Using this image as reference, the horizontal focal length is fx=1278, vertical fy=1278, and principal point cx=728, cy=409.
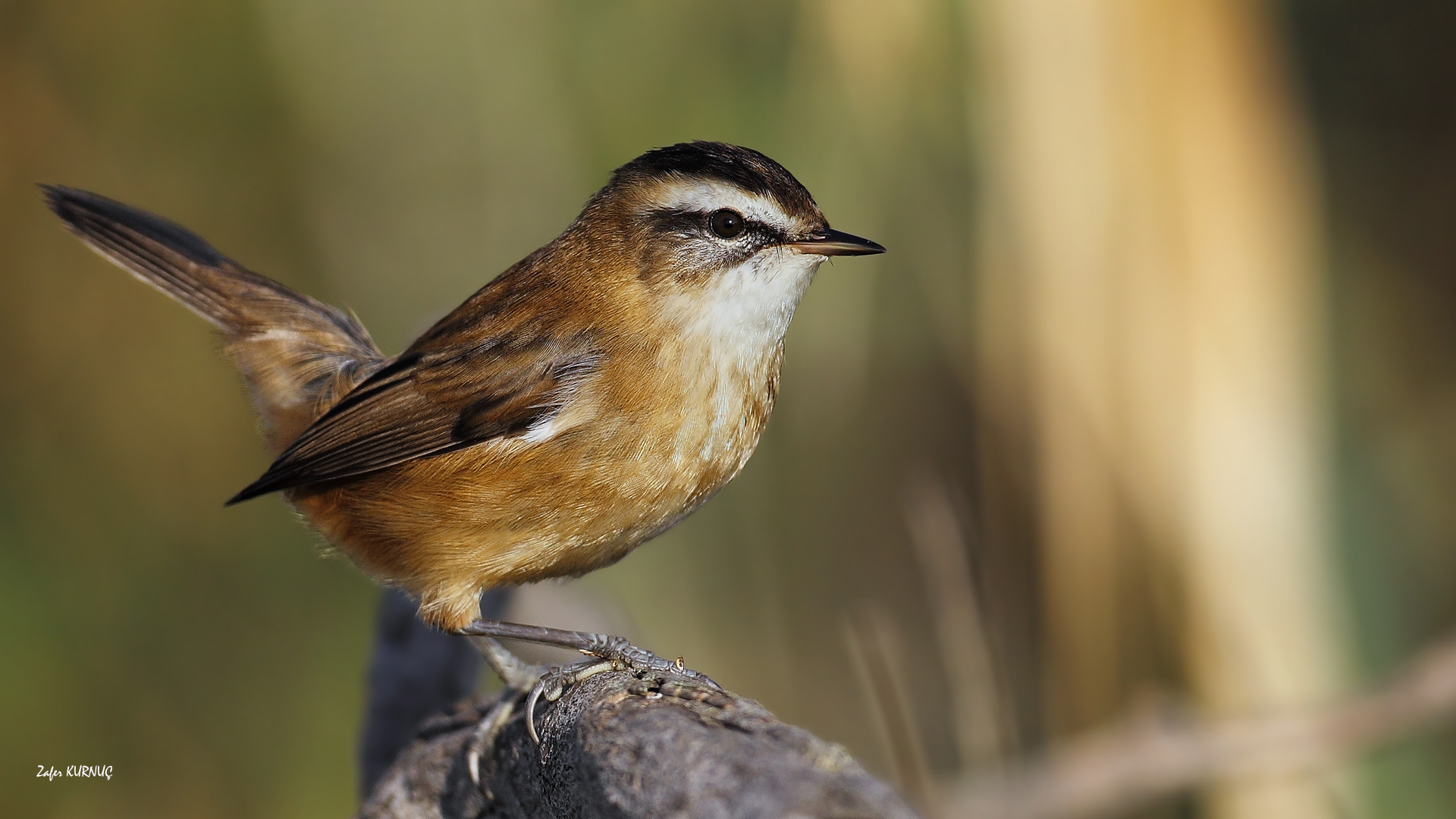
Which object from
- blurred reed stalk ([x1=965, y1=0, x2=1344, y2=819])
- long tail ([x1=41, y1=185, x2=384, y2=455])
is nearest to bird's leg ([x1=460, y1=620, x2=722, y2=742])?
long tail ([x1=41, y1=185, x2=384, y2=455])

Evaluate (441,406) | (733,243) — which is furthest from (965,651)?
(441,406)

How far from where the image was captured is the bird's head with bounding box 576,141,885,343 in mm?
3084

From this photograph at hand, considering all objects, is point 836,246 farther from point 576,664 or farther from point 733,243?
point 576,664

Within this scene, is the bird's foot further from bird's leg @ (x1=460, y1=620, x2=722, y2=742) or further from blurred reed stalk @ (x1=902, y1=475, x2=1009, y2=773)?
blurred reed stalk @ (x1=902, y1=475, x2=1009, y2=773)

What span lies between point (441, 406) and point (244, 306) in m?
1.02

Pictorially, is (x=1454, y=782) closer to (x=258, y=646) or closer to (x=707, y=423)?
(x=707, y=423)

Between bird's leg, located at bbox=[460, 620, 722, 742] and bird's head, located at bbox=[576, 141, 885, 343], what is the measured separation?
783mm

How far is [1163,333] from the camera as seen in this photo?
360 centimetres

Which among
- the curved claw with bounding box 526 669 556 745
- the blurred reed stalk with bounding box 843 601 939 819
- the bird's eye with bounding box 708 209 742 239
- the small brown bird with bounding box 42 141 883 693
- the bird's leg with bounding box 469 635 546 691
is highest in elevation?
the bird's eye with bounding box 708 209 742 239

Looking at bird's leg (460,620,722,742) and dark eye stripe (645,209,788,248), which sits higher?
dark eye stripe (645,209,788,248)

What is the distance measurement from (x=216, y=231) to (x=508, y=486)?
2480mm

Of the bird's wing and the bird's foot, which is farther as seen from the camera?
the bird's wing

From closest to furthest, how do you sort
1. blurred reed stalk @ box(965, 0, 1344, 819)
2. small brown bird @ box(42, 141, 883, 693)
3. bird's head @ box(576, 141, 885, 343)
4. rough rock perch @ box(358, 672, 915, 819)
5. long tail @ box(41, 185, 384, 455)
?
rough rock perch @ box(358, 672, 915, 819) < small brown bird @ box(42, 141, 883, 693) < bird's head @ box(576, 141, 885, 343) < blurred reed stalk @ box(965, 0, 1344, 819) < long tail @ box(41, 185, 384, 455)

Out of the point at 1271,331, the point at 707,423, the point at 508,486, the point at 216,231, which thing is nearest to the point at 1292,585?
the point at 1271,331
